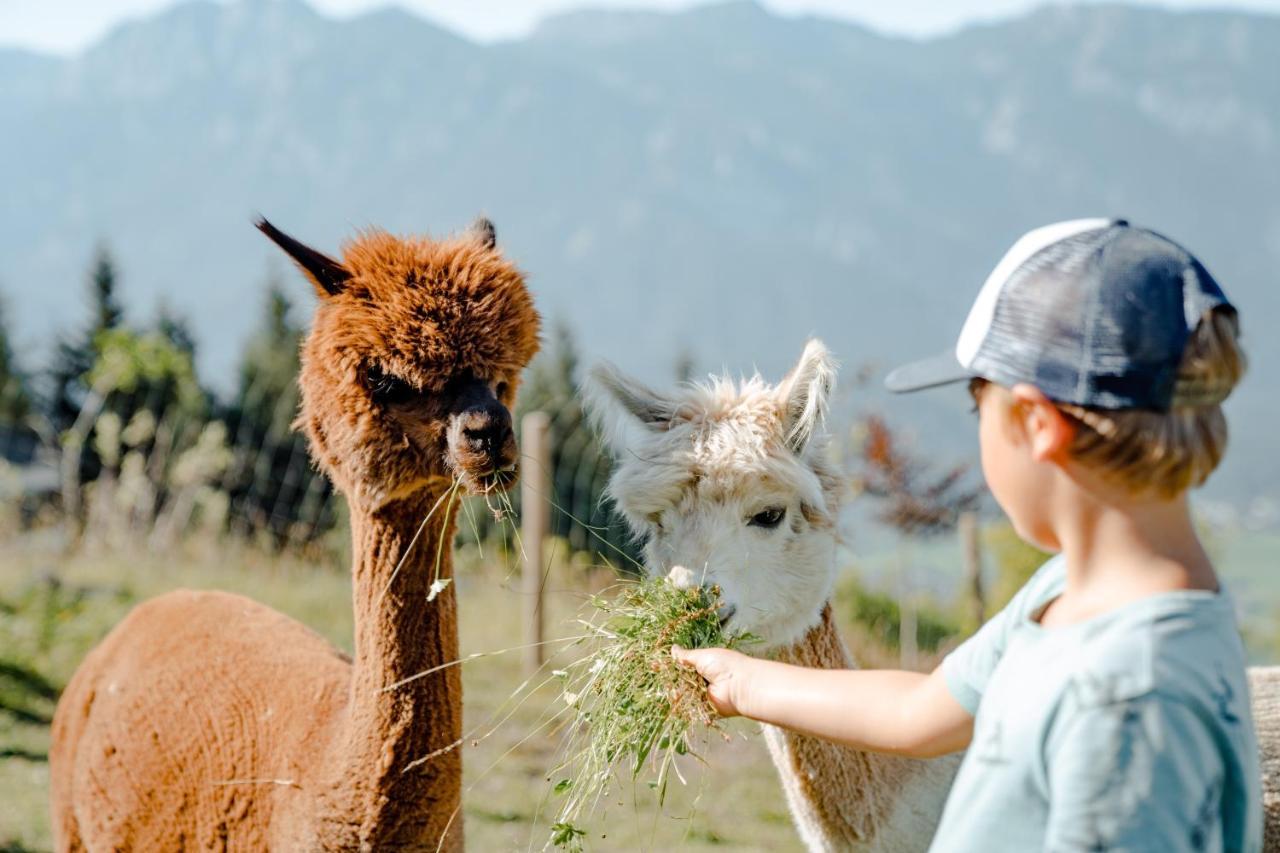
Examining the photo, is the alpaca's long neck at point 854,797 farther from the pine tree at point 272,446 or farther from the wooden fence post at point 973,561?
the wooden fence post at point 973,561

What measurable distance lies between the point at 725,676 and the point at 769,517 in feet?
3.05

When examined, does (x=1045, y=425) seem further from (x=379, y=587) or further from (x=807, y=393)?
(x=379, y=587)

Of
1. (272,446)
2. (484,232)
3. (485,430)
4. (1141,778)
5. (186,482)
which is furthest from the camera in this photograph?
(272,446)

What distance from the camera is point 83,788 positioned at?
122 inches

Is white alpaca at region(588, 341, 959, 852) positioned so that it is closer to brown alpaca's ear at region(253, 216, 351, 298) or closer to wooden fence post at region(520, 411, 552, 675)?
brown alpaca's ear at region(253, 216, 351, 298)

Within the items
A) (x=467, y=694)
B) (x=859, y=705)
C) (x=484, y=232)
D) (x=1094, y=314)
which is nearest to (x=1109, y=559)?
(x=1094, y=314)

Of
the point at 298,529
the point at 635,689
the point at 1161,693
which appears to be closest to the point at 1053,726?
the point at 1161,693

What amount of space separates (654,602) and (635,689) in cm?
19

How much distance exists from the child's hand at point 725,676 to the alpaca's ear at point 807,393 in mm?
975

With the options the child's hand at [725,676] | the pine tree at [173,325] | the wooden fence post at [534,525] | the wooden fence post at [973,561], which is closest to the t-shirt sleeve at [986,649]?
the child's hand at [725,676]

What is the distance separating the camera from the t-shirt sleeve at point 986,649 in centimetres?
147

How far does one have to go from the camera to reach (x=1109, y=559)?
129 centimetres

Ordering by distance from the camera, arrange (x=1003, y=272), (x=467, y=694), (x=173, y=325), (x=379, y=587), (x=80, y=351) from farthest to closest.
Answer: (x=173, y=325), (x=80, y=351), (x=467, y=694), (x=379, y=587), (x=1003, y=272)

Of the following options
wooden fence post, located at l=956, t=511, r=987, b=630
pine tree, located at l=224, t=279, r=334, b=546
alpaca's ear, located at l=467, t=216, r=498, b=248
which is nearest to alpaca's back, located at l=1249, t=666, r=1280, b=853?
alpaca's ear, located at l=467, t=216, r=498, b=248
